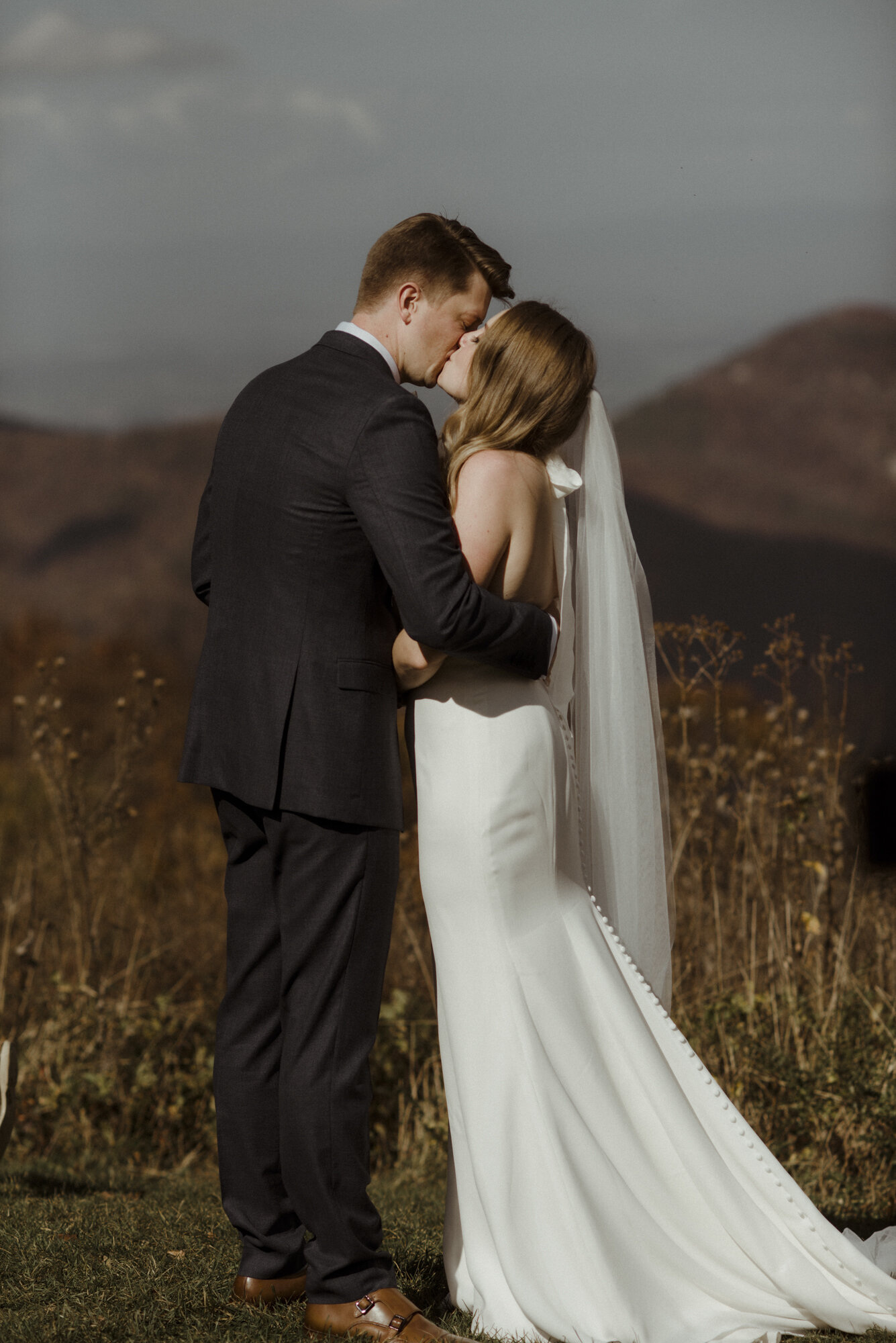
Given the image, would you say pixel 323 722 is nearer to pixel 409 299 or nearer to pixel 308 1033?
pixel 308 1033

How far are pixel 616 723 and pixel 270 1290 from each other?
134cm

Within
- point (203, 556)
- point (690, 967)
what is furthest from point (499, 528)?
point (690, 967)

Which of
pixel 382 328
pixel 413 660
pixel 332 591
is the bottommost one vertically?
pixel 413 660

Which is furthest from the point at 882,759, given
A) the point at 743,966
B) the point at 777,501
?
the point at 777,501

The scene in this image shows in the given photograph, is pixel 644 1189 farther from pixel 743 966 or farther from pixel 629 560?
pixel 743 966

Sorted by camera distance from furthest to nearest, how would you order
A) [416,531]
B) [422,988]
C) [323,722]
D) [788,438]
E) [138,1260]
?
1. [788,438]
2. [422,988]
3. [138,1260]
4. [323,722]
5. [416,531]

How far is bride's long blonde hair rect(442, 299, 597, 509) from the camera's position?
8.62 ft

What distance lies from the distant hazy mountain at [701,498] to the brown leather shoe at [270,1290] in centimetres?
610

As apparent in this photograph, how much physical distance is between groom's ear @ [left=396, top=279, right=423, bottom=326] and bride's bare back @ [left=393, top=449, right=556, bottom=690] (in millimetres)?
300

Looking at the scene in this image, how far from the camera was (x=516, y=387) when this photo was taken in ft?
8.64

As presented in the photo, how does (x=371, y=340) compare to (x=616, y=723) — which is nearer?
(x=371, y=340)

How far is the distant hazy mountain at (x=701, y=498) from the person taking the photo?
8.59 metres

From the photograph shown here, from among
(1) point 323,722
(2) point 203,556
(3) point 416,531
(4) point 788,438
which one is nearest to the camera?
(3) point 416,531

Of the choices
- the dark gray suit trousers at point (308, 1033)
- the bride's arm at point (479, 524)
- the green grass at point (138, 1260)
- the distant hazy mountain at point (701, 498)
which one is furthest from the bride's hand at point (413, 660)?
the distant hazy mountain at point (701, 498)
